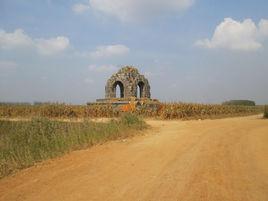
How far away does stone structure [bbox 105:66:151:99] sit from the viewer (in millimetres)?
34781

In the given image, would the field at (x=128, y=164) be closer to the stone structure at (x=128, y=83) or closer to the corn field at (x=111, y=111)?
the corn field at (x=111, y=111)

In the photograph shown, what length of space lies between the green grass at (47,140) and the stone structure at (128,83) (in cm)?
1878

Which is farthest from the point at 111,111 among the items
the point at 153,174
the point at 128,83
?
the point at 153,174

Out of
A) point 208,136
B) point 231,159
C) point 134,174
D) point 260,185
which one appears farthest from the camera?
point 208,136

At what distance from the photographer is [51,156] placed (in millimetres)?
10547

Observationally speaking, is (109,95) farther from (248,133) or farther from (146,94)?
(248,133)

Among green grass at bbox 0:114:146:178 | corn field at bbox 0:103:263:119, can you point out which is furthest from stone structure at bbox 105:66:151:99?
green grass at bbox 0:114:146:178

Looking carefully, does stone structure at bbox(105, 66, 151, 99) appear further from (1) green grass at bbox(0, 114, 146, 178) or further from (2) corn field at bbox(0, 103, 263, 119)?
(1) green grass at bbox(0, 114, 146, 178)

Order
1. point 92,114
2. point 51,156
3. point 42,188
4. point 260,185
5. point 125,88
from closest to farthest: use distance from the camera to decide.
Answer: point 260,185 → point 42,188 → point 51,156 → point 92,114 → point 125,88

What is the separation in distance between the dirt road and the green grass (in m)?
0.73

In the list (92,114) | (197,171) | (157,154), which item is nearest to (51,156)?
(157,154)

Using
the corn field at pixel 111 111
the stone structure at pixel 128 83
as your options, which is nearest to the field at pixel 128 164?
the corn field at pixel 111 111

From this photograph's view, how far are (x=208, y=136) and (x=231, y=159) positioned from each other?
4036 mm

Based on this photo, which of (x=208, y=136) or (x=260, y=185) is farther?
(x=208, y=136)
